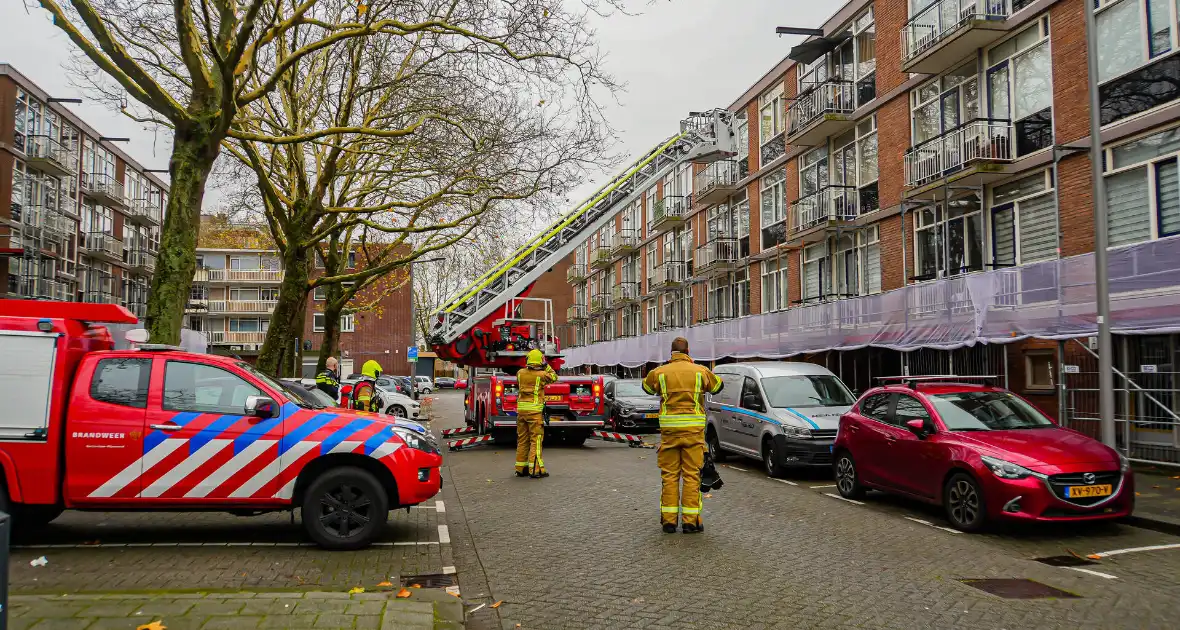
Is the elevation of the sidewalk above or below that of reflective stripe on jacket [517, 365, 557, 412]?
below

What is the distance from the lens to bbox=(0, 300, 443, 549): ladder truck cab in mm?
7129

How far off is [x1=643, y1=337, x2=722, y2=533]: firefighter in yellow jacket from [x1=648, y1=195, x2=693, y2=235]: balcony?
2910 cm

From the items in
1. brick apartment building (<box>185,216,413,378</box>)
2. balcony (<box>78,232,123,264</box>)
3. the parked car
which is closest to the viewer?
the parked car

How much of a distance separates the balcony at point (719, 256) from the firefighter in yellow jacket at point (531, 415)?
19.7 meters

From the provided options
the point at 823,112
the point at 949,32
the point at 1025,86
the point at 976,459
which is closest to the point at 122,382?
the point at 976,459

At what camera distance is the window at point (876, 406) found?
10602 mm

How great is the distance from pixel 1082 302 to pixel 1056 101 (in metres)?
5.43

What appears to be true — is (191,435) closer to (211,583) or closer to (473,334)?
(211,583)

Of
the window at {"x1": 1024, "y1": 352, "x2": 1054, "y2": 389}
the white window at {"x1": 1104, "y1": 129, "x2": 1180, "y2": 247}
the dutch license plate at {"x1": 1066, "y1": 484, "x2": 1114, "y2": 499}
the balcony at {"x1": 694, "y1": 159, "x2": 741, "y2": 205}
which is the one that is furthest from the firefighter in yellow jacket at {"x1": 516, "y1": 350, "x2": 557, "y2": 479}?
the balcony at {"x1": 694, "y1": 159, "x2": 741, "y2": 205}

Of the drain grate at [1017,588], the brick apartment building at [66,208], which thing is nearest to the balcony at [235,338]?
the brick apartment building at [66,208]

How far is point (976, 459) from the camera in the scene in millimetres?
8539

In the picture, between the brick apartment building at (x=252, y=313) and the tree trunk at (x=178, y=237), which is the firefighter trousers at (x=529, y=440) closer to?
the tree trunk at (x=178, y=237)

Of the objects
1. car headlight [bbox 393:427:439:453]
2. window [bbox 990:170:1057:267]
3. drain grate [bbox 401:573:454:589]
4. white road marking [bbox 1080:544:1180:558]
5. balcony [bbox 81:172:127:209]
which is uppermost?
balcony [bbox 81:172:127:209]

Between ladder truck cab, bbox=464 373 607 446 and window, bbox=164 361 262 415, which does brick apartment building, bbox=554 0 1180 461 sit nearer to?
ladder truck cab, bbox=464 373 607 446
